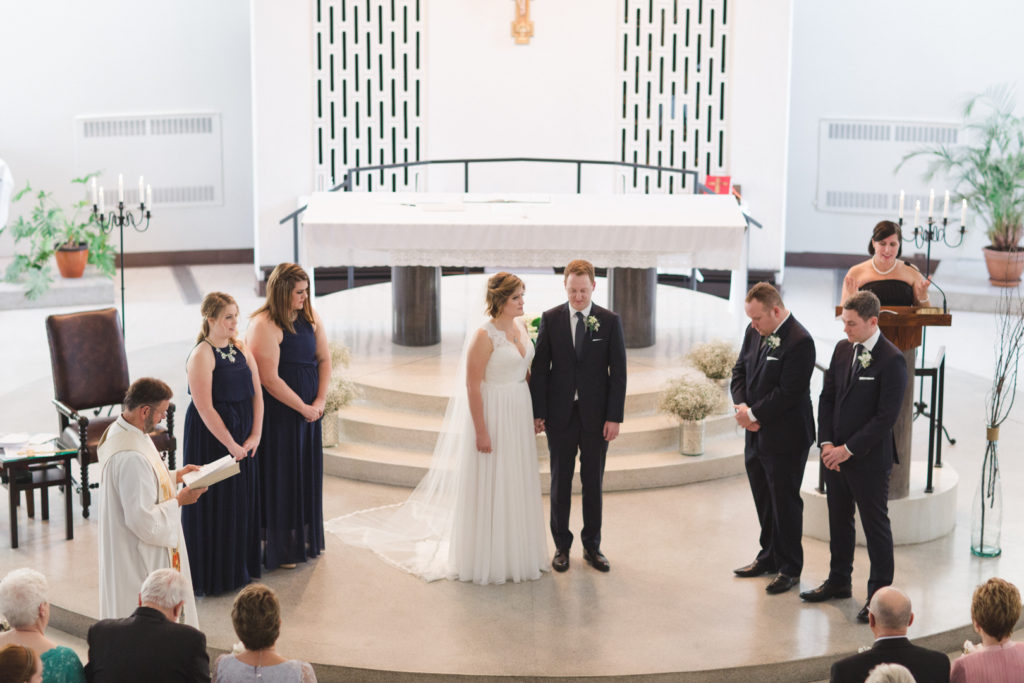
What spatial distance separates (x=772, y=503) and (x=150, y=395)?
9.32 feet

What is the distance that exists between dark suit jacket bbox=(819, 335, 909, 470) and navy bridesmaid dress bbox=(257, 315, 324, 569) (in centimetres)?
237

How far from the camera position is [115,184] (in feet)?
45.7

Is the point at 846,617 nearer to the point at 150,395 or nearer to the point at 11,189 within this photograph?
the point at 150,395

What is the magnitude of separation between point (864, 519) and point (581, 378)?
139 centimetres

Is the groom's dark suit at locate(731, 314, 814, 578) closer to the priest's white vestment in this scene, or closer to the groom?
the groom

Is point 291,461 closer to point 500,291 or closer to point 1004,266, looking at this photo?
point 500,291

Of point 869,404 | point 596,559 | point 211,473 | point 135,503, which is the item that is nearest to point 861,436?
point 869,404

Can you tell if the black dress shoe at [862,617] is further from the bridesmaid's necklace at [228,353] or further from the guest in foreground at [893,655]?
the bridesmaid's necklace at [228,353]

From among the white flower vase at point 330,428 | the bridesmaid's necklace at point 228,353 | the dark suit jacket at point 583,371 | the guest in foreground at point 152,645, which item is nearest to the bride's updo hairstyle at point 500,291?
the dark suit jacket at point 583,371

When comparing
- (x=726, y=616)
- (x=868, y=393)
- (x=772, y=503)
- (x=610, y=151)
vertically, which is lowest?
(x=726, y=616)

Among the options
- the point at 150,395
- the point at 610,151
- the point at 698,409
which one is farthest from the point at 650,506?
the point at 610,151

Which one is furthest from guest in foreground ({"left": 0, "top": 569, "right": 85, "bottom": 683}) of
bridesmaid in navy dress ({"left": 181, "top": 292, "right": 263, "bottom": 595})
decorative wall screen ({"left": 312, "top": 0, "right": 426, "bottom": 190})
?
decorative wall screen ({"left": 312, "top": 0, "right": 426, "bottom": 190})

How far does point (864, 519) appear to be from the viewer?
5582 mm

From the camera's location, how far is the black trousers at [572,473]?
606 cm
